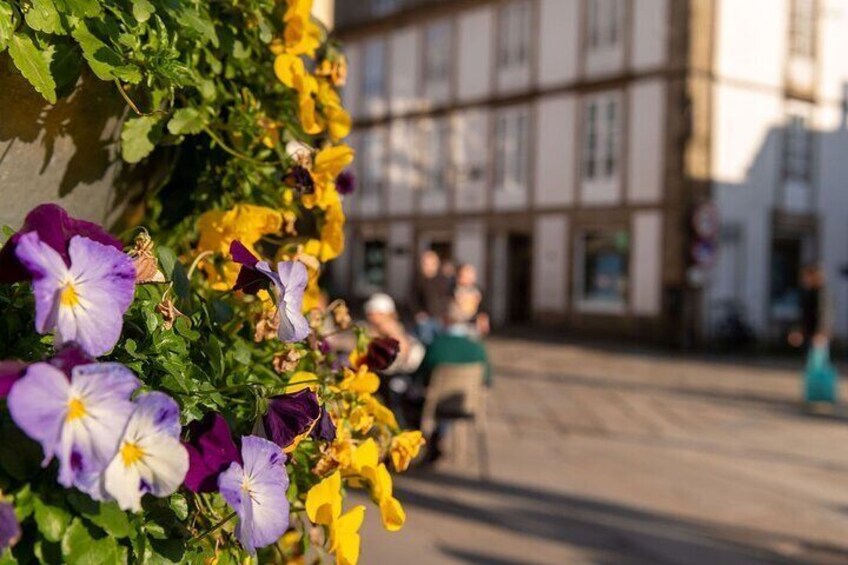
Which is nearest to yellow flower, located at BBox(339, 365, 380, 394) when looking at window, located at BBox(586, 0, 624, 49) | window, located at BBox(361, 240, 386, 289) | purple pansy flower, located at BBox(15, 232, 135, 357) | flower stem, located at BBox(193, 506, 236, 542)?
flower stem, located at BBox(193, 506, 236, 542)

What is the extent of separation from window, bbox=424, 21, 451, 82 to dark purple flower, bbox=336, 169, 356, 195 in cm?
2586

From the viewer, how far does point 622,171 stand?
2238 centimetres

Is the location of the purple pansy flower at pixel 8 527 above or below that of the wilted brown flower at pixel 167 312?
below

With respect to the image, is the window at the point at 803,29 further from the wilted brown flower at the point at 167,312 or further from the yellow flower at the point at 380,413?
the wilted brown flower at the point at 167,312

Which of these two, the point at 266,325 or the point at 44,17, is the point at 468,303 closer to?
the point at 266,325

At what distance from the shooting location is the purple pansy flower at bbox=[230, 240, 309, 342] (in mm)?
991

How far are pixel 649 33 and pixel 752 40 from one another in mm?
2394

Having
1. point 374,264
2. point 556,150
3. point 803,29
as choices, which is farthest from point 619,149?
point 374,264

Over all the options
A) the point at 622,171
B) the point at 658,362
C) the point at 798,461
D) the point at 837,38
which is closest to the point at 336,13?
the point at 622,171

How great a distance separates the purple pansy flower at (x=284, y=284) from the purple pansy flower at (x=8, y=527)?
37 cm

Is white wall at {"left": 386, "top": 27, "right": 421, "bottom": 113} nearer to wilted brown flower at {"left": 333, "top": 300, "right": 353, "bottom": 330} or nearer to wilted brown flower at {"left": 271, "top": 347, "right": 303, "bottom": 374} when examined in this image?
wilted brown flower at {"left": 333, "top": 300, "right": 353, "bottom": 330}

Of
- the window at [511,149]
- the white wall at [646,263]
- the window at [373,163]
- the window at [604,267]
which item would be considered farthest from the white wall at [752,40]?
the window at [373,163]

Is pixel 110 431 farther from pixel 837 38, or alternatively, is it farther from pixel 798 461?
pixel 837 38

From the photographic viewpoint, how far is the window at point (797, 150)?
22.9m
